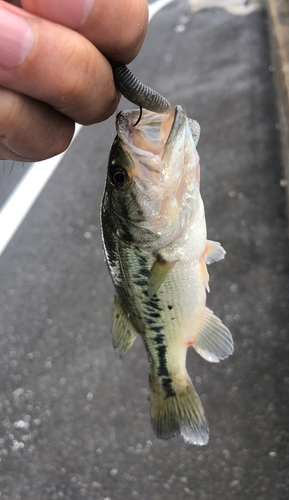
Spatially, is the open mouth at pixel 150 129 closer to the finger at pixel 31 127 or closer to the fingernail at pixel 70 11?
the finger at pixel 31 127

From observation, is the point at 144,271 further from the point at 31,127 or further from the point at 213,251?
the point at 31,127

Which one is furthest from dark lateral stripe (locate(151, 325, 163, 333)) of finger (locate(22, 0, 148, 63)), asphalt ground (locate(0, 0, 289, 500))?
asphalt ground (locate(0, 0, 289, 500))

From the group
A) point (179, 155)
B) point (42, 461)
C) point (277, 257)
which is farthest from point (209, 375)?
point (179, 155)

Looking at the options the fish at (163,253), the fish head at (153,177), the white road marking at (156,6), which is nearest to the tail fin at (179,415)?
the fish at (163,253)

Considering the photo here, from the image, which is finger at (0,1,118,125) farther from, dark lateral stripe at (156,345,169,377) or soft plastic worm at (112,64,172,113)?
dark lateral stripe at (156,345,169,377)

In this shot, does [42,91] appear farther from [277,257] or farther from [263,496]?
[277,257]

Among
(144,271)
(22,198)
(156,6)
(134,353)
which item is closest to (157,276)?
(144,271)
